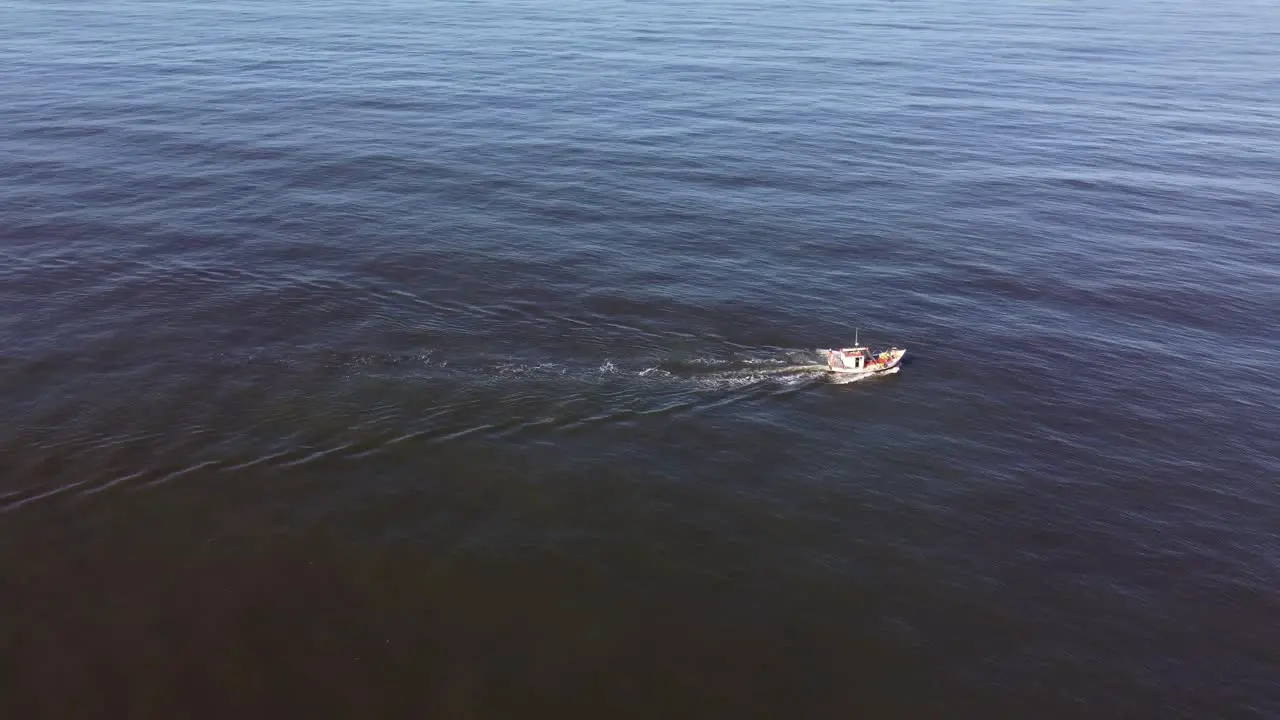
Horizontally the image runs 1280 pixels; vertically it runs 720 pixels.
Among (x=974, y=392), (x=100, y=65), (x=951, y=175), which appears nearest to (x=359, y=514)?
(x=974, y=392)

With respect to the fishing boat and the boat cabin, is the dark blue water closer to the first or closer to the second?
the fishing boat

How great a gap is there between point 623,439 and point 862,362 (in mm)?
26473

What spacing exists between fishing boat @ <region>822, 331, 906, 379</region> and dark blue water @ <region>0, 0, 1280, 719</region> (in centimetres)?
233

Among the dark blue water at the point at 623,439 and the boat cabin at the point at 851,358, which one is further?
the boat cabin at the point at 851,358

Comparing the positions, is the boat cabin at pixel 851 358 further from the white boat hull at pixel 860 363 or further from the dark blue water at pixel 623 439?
the dark blue water at pixel 623 439

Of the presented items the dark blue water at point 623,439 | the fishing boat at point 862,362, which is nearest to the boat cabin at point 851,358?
Result: the fishing boat at point 862,362

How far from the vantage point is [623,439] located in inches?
2891

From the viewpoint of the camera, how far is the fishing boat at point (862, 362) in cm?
8331

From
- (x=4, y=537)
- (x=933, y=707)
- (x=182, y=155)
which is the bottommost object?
(x=933, y=707)

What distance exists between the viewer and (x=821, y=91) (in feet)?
632

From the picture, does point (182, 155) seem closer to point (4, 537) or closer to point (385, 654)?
point (4, 537)

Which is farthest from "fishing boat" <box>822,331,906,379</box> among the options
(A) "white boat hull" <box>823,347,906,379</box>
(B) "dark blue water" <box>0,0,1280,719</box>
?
(B) "dark blue water" <box>0,0,1280,719</box>

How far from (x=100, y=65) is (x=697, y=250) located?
163622mm

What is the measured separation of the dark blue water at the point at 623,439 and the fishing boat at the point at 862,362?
2327 millimetres
